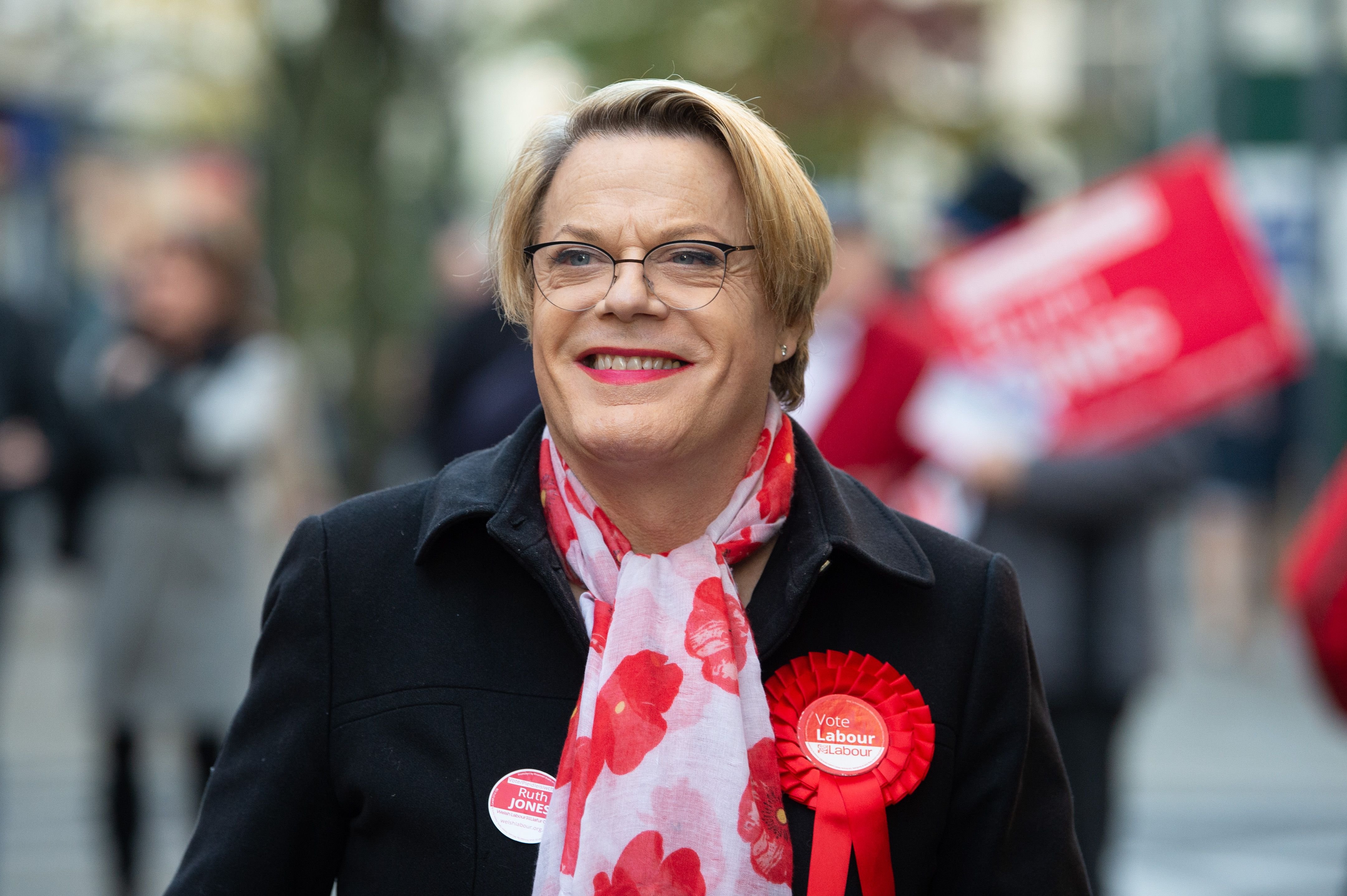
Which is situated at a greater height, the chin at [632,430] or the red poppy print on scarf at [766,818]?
the chin at [632,430]

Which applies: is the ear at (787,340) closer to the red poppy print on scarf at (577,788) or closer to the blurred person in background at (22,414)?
the red poppy print on scarf at (577,788)

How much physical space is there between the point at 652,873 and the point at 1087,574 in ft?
10.0

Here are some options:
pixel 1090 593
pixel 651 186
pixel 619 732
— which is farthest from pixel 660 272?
pixel 1090 593

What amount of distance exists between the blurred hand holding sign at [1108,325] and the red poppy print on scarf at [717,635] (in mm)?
2663

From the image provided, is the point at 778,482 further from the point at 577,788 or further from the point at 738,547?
the point at 577,788

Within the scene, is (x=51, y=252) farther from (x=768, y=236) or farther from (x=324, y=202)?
(x=768, y=236)

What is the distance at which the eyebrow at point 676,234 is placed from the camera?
2586 mm

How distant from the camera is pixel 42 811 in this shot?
312 inches

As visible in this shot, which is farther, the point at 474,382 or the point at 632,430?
the point at 474,382

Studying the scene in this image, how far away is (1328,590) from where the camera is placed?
11.9 ft

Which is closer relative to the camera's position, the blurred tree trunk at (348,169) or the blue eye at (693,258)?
the blue eye at (693,258)

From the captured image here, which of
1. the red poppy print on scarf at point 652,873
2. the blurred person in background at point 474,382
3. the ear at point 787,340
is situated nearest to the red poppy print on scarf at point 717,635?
the red poppy print on scarf at point 652,873

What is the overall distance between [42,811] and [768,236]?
6245 mm

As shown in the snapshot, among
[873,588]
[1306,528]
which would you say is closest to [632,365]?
[873,588]
